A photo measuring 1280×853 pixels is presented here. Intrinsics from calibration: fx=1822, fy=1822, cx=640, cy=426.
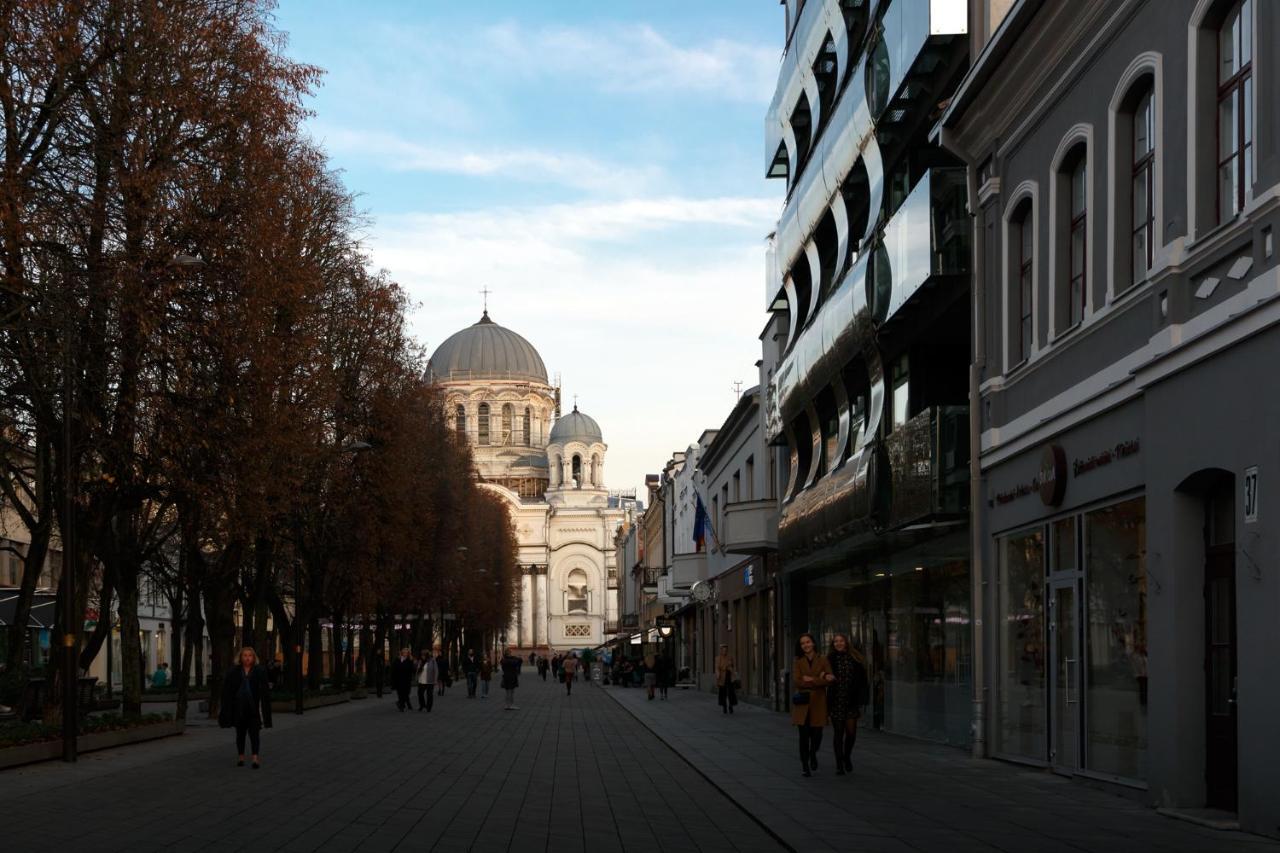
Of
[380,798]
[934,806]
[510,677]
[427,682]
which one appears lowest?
[510,677]

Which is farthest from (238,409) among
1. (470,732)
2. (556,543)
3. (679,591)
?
(556,543)

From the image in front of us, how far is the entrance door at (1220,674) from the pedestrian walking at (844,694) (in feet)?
19.2

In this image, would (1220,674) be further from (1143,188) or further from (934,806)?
(1143,188)

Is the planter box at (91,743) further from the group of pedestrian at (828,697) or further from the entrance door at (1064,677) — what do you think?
the entrance door at (1064,677)

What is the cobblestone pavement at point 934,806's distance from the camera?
1267 centimetres

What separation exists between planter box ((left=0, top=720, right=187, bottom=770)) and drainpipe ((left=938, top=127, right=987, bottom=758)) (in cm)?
1136

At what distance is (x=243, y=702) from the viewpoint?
839 inches

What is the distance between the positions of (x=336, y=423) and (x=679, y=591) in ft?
94.6

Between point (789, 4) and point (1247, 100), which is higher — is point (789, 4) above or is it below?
above

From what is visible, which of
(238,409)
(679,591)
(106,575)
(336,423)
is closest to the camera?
(238,409)

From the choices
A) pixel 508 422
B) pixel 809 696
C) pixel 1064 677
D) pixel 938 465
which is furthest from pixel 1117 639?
pixel 508 422

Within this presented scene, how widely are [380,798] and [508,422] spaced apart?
152175 mm

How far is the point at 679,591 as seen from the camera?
67.1 m

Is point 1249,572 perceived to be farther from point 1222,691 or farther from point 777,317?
point 777,317
